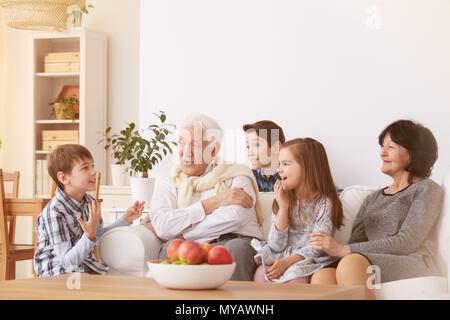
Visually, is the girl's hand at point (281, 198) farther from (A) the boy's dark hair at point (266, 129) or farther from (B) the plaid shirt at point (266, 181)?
(B) the plaid shirt at point (266, 181)

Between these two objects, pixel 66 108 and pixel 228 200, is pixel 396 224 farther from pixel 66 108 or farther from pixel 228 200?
pixel 66 108

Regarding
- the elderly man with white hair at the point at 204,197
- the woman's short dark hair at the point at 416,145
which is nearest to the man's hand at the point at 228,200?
the elderly man with white hair at the point at 204,197

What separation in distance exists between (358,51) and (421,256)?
5.22 feet

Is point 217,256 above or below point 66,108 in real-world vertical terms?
below

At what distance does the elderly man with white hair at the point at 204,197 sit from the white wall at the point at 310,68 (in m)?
1.02

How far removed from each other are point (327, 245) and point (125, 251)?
874 millimetres

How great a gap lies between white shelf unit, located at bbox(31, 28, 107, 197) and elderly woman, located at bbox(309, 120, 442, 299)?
338cm

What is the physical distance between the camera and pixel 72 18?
562cm

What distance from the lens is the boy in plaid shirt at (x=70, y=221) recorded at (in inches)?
105

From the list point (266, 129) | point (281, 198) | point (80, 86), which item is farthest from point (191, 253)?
point (80, 86)

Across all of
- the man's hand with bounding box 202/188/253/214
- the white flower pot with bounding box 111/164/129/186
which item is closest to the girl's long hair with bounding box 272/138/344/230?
the man's hand with bounding box 202/188/253/214

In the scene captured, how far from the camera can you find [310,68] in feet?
12.9

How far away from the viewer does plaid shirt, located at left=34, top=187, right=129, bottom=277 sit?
106 inches

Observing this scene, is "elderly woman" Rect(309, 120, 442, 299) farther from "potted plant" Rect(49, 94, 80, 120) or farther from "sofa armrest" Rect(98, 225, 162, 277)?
"potted plant" Rect(49, 94, 80, 120)
